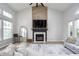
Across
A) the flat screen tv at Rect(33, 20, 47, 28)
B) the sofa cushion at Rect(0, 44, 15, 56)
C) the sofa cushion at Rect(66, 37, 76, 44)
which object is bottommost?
the sofa cushion at Rect(0, 44, 15, 56)

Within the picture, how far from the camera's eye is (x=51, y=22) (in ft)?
6.75

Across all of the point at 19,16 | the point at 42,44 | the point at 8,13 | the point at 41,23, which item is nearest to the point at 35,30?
the point at 41,23

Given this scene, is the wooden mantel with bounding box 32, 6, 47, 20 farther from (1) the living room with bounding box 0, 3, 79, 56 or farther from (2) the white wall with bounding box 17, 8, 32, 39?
(2) the white wall with bounding box 17, 8, 32, 39

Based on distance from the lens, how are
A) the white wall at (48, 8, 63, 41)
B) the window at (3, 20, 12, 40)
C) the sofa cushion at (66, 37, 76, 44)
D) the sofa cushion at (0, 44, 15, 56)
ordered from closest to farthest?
the sofa cushion at (0, 44, 15, 56) → the window at (3, 20, 12, 40) → the sofa cushion at (66, 37, 76, 44) → the white wall at (48, 8, 63, 41)

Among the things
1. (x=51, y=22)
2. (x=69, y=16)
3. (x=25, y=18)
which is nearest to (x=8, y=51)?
(x=25, y=18)

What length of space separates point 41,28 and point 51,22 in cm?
26

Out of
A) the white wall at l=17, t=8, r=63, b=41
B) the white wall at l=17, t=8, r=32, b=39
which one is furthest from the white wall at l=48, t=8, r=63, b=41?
the white wall at l=17, t=8, r=32, b=39

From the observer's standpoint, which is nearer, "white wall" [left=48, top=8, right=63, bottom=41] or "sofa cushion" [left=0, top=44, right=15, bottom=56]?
"sofa cushion" [left=0, top=44, right=15, bottom=56]

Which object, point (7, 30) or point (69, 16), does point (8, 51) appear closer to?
point (7, 30)

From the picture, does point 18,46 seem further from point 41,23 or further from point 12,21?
point 41,23

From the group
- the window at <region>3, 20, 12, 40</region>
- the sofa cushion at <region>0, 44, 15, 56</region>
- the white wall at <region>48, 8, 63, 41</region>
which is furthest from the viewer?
the white wall at <region>48, 8, 63, 41</region>

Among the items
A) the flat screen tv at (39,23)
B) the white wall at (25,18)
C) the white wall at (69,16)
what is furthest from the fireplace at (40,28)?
the white wall at (69,16)

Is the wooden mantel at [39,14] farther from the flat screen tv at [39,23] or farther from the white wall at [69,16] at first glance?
the white wall at [69,16]

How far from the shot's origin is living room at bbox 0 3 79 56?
1761 mm
